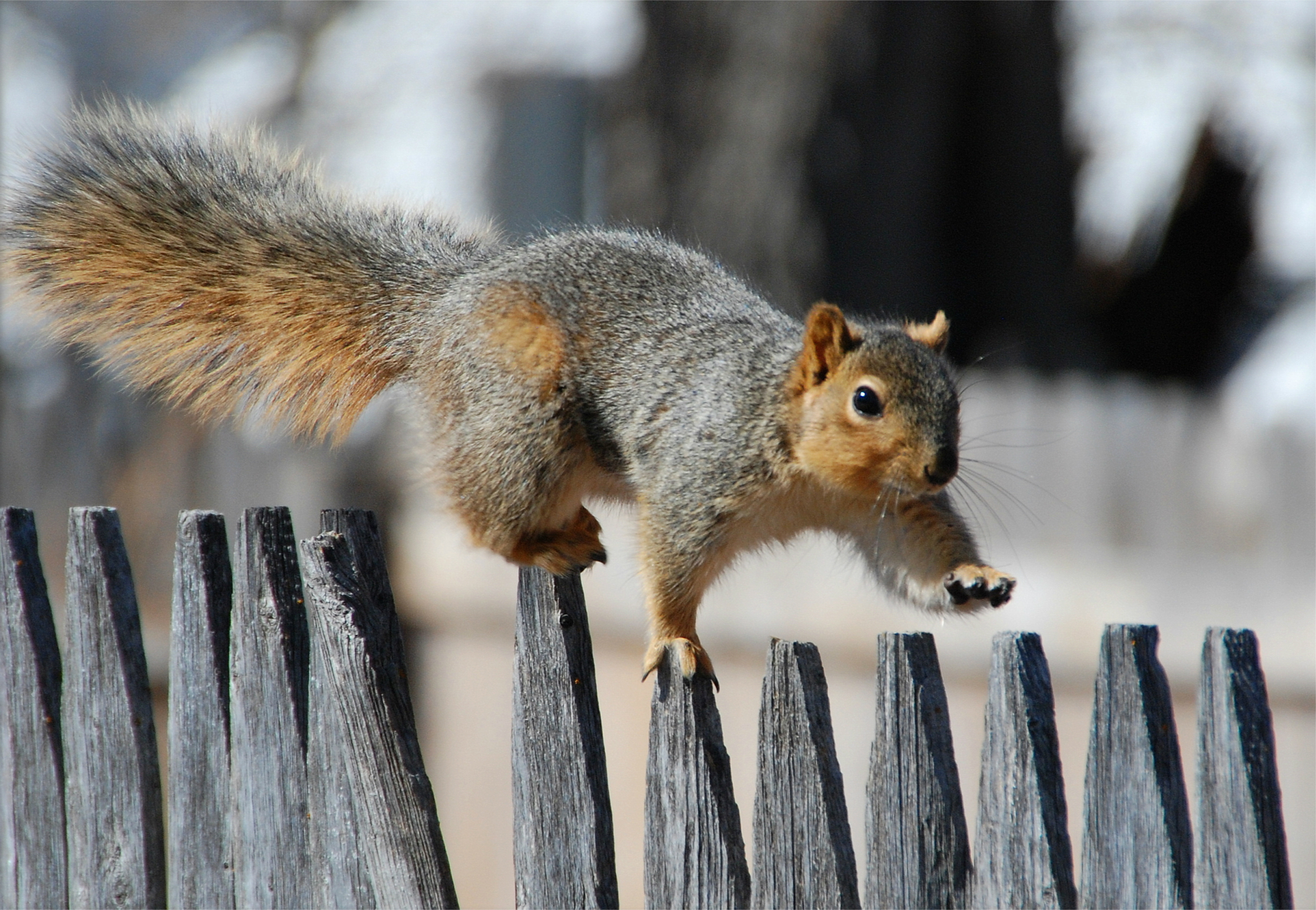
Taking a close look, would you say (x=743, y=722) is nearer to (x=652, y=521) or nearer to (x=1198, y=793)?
(x=652, y=521)

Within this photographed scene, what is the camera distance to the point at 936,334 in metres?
2.25

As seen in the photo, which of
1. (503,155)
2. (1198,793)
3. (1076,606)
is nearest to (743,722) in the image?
(1076,606)

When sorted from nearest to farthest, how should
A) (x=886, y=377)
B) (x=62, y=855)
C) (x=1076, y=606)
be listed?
(x=62, y=855)
(x=886, y=377)
(x=1076, y=606)

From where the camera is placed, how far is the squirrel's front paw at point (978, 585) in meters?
1.86

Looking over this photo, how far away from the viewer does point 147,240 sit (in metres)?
2.19

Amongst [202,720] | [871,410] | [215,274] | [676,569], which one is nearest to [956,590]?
[871,410]

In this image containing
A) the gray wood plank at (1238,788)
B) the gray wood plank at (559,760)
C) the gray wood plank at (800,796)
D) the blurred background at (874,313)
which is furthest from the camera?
the blurred background at (874,313)

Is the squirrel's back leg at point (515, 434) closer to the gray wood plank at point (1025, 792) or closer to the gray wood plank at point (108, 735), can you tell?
the gray wood plank at point (108, 735)

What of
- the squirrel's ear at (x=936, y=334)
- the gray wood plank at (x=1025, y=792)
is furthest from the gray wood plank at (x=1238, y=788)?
the squirrel's ear at (x=936, y=334)

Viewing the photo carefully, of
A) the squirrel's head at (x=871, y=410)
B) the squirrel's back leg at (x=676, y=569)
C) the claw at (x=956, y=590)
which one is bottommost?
the claw at (x=956, y=590)

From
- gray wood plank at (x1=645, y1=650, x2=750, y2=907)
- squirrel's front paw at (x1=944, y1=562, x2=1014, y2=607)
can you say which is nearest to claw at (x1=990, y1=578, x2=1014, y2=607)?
squirrel's front paw at (x1=944, y1=562, x2=1014, y2=607)

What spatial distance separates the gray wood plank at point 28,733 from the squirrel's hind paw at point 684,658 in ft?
2.69

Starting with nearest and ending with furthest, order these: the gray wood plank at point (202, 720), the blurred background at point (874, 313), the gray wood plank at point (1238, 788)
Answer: the gray wood plank at point (1238, 788) < the gray wood plank at point (202, 720) < the blurred background at point (874, 313)

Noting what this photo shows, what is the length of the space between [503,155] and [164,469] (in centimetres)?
325
